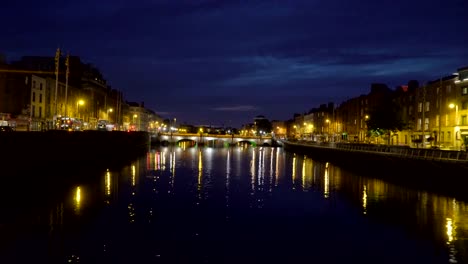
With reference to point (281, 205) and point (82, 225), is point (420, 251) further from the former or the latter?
point (82, 225)

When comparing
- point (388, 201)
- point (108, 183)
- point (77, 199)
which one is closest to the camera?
point (77, 199)

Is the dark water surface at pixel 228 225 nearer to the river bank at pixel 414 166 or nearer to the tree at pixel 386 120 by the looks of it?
the river bank at pixel 414 166

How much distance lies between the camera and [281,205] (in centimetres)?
4112

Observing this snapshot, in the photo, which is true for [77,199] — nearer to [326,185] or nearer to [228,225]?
[228,225]

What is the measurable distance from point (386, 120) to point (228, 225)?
233 feet

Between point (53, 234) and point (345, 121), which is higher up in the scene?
point (345, 121)

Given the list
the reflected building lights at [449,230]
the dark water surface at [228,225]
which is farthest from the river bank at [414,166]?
the reflected building lights at [449,230]

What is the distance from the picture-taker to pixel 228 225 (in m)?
32.3

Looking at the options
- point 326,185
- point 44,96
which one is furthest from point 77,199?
point 44,96

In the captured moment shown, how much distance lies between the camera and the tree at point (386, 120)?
3787 inches

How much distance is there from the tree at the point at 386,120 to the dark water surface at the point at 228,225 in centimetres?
4649

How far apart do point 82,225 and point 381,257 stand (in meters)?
16.7

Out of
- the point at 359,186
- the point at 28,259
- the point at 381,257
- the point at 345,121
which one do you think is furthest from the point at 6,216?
the point at 345,121

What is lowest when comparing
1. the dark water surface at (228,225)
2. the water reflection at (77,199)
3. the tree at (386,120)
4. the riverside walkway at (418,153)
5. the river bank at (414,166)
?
the dark water surface at (228,225)
